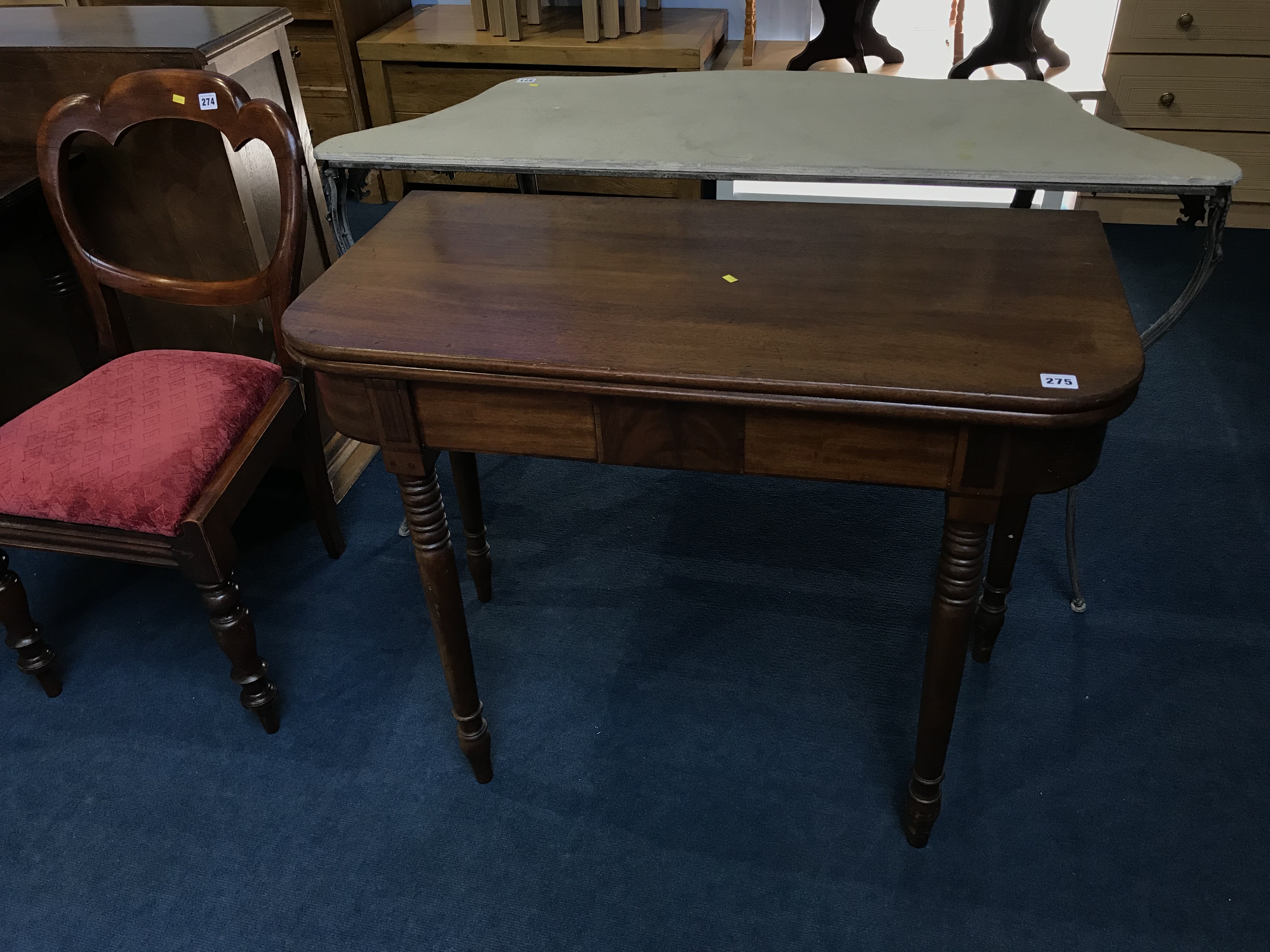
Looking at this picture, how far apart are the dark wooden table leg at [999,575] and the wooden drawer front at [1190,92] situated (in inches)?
77.0

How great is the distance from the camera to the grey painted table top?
5.19ft

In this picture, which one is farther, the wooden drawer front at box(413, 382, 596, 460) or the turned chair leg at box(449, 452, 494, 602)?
the turned chair leg at box(449, 452, 494, 602)

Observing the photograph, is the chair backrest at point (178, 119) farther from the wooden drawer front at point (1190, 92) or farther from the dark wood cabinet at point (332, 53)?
the wooden drawer front at point (1190, 92)

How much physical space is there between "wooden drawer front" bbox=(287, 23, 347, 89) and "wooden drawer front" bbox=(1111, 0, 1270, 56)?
8.07ft

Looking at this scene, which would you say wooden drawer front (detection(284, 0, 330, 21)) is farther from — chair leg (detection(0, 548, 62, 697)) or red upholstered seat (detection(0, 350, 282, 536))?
chair leg (detection(0, 548, 62, 697))

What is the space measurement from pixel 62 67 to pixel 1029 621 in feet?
6.72

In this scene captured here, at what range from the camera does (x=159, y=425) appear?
162cm

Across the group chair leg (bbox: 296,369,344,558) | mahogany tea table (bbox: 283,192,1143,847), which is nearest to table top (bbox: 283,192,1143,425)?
mahogany tea table (bbox: 283,192,1143,847)

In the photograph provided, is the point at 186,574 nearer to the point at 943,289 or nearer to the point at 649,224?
the point at 649,224

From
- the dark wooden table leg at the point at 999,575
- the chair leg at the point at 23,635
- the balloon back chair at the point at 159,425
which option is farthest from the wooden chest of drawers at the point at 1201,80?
the chair leg at the point at 23,635

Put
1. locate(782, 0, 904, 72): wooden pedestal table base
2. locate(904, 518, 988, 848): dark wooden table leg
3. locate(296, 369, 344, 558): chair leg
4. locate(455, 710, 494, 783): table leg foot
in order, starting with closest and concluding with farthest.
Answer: locate(904, 518, 988, 848): dark wooden table leg
locate(455, 710, 494, 783): table leg foot
locate(296, 369, 344, 558): chair leg
locate(782, 0, 904, 72): wooden pedestal table base

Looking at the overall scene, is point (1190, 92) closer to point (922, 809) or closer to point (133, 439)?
point (922, 809)

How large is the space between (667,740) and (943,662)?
0.56 m

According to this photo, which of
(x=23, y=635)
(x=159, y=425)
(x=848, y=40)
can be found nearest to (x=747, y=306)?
(x=159, y=425)
